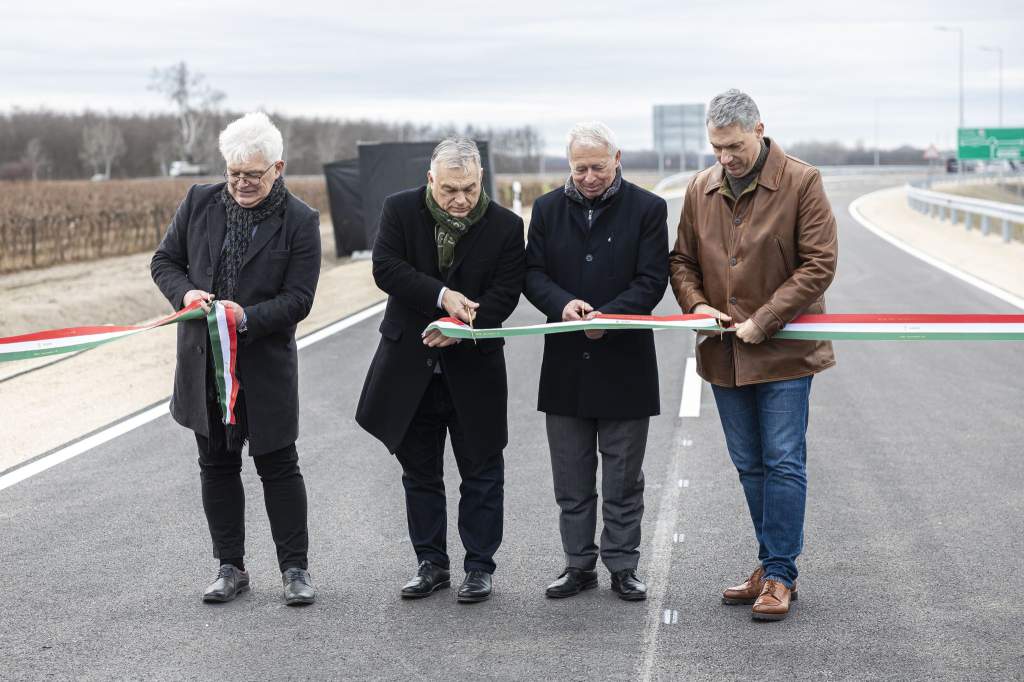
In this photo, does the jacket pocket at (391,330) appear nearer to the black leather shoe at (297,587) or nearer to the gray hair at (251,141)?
the gray hair at (251,141)

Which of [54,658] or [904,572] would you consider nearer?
[54,658]

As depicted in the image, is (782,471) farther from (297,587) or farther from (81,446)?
(81,446)

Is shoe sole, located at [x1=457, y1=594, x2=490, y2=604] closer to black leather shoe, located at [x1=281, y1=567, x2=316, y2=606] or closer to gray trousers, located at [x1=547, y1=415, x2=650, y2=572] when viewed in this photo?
gray trousers, located at [x1=547, y1=415, x2=650, y2=572]

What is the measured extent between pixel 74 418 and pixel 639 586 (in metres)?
5.43

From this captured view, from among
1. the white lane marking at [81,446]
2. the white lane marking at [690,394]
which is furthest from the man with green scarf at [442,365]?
the white lane marking at [690,394]

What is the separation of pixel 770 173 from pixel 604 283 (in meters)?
0.80

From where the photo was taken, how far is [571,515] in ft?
17.7

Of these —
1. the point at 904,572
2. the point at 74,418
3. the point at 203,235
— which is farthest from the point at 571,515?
the point at 74,418

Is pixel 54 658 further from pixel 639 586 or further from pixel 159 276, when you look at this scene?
pixel 639 586

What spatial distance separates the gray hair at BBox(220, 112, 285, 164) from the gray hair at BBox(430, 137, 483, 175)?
2.03 ft

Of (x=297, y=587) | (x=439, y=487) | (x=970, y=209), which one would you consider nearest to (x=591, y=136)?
(x=439, y=487)

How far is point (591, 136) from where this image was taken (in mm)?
5031

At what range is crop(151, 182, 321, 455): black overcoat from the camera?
17.3 feet

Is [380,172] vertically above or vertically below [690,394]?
above
